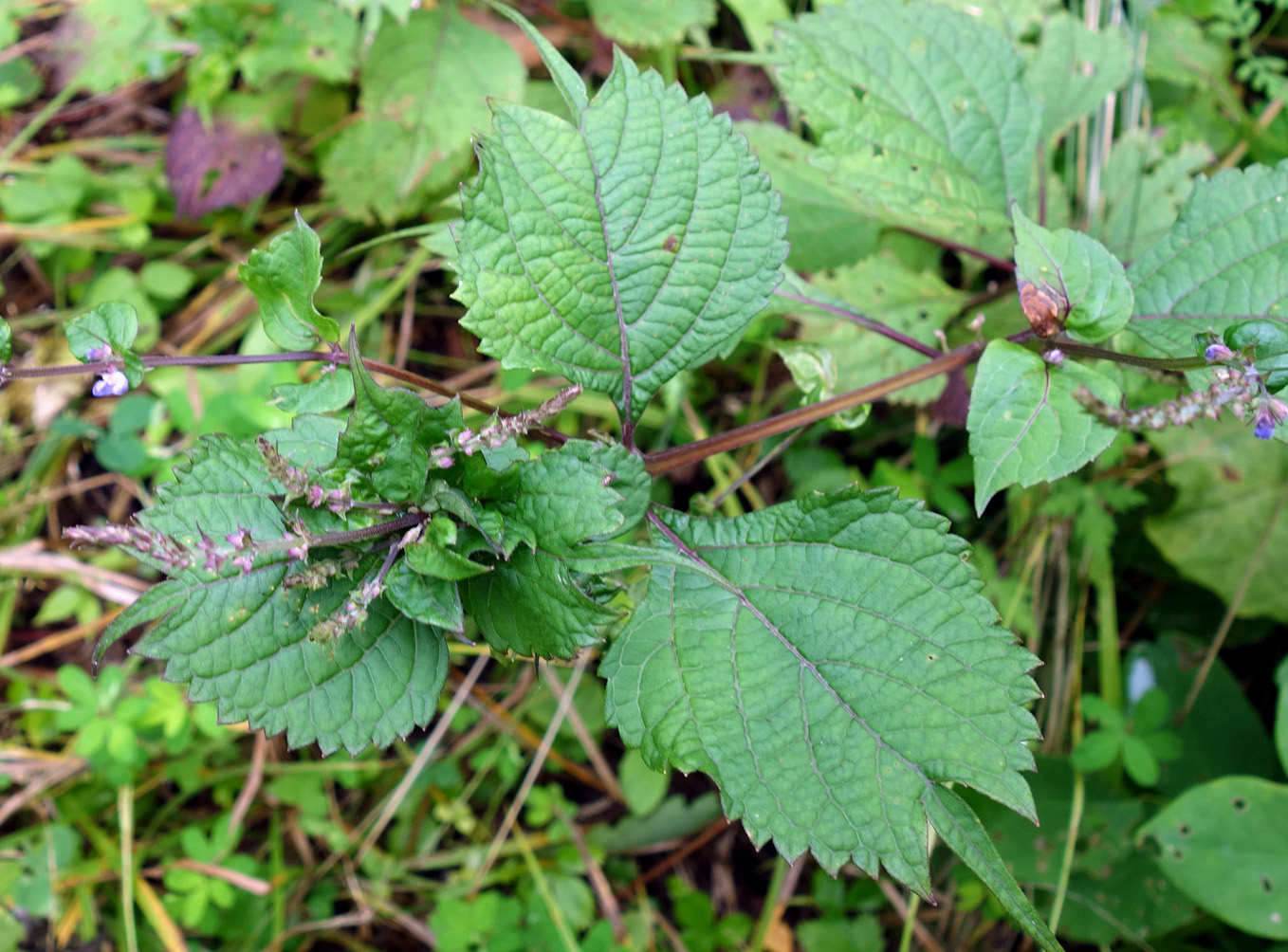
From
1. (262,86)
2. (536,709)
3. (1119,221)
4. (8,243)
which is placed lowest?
(536,709)

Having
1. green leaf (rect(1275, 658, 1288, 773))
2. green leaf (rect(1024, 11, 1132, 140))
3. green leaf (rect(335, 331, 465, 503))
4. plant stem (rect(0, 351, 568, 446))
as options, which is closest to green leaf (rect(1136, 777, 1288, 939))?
green leaf (rect(1275, 658, 1288, 773))

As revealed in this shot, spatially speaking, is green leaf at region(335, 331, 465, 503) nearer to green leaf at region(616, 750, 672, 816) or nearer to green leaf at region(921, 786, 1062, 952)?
green leaf at region(921, 786, 1062, 952)

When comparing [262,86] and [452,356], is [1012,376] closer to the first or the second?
[452,356]

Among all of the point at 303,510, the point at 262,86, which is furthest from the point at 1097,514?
the point at 262,86

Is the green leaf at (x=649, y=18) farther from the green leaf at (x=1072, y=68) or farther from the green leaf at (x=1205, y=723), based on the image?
the green leaf at (x=1205, y=723)

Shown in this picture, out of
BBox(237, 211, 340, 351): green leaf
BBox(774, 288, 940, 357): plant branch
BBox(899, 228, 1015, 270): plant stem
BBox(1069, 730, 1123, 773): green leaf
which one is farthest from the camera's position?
BBox(1069, 730, 1123, 773): green leaf

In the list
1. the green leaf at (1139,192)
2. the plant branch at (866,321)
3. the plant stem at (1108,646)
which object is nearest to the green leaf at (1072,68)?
the green leaf at (1139,192)

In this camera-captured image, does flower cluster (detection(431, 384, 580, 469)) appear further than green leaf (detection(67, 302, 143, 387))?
No
